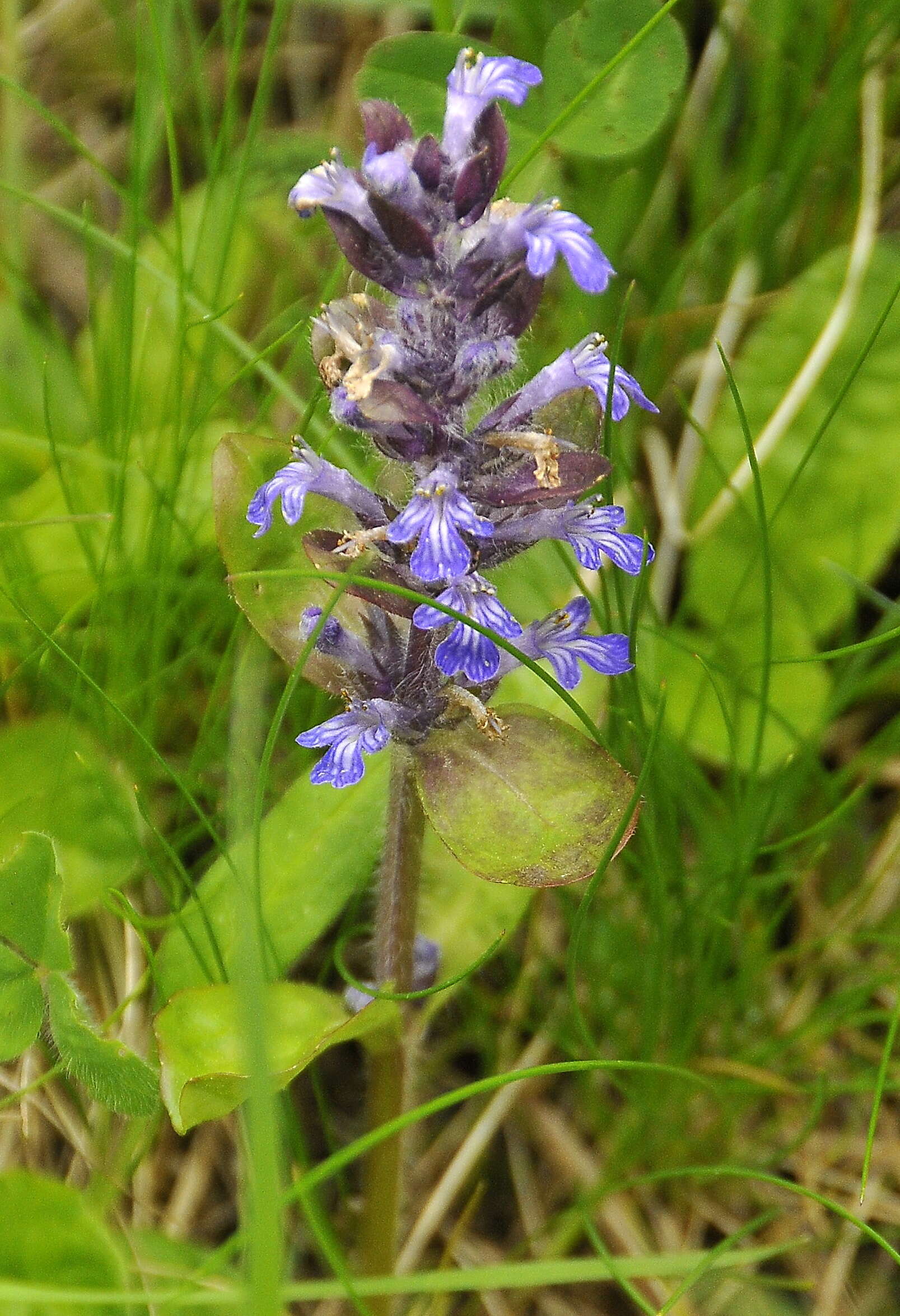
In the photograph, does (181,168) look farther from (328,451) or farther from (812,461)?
(812,461)

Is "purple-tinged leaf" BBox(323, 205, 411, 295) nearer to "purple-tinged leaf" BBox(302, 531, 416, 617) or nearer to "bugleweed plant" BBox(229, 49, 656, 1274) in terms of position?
"bugleweed plant" BBox(229, 49, 656, 1274)

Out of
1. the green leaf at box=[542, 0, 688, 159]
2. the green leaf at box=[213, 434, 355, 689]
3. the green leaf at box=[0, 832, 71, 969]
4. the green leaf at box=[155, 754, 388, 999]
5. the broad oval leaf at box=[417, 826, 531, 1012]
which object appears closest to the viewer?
the green leaf at box=[0, 832, 71, 969]

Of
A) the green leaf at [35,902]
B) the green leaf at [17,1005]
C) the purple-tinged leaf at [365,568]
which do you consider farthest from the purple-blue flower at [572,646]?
the green leaf at [17,1005]

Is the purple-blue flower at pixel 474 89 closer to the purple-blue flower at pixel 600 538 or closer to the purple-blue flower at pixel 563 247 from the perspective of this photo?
the purple-blue flower at pixel 563 247

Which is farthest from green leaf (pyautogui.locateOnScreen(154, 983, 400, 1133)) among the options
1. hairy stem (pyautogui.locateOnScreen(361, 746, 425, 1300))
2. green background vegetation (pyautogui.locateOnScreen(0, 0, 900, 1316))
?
hairy stem (pyautogui.locateOnScreen(361, 746, 425, 1300))

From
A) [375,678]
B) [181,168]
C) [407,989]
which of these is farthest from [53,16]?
[407,989]

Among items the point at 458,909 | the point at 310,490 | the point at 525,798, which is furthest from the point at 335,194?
the point at 458,909
